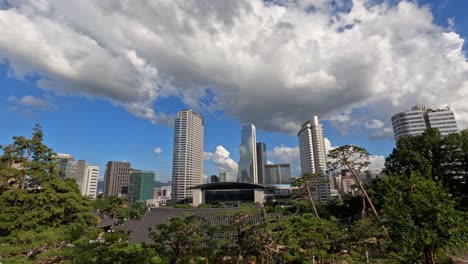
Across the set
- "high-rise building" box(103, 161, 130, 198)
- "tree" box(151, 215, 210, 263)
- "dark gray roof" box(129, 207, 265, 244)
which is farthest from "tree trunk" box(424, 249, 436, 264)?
"high-rise building" box(103, 161, 130, 198)

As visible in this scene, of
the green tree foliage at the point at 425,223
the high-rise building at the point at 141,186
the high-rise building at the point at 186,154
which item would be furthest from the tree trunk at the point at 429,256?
the high-rise building at the point at 141,186

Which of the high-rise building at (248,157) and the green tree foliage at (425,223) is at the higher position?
the high-rise building at (248,157)

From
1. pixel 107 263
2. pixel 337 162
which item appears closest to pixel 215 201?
pixel 337 162

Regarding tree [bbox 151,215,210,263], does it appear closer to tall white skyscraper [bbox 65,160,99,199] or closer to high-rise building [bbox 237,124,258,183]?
tall white skyscraper [bbox 65,160,99,199]

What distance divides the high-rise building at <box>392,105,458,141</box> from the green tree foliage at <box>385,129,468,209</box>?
187 ft

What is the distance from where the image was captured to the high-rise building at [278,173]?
569 feet

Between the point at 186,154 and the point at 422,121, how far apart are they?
106 metres

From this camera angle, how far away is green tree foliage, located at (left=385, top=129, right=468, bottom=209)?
80.4ft

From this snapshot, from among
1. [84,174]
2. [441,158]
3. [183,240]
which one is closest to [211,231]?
[183,240]

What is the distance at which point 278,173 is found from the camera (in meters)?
176

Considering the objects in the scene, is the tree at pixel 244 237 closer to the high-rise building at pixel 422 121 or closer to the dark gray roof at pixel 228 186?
the dark gray roof at pixel 228 186

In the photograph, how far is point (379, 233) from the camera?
558 inches

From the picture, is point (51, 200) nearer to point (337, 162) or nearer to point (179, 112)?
point (337, 162)

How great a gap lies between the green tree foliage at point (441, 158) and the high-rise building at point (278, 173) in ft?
479
